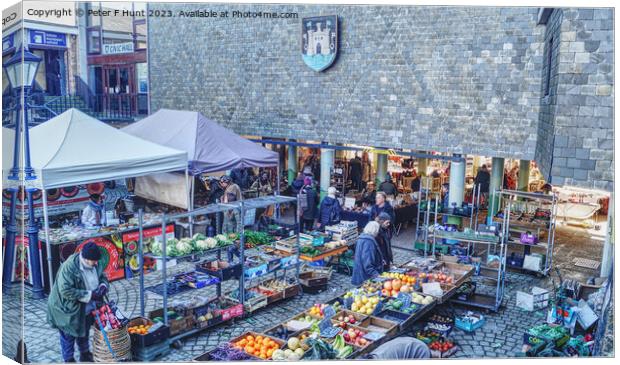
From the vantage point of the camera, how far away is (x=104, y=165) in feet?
40.4

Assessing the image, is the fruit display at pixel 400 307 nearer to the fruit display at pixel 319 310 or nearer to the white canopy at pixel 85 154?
the fruit display at pixel 319 310

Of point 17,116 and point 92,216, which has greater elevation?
point 17,116

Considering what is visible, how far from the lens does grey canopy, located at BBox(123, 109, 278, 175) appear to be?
14.8 metres

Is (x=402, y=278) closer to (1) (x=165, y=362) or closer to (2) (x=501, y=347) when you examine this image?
(2) (x=501, y=347)

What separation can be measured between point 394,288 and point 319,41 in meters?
8.43

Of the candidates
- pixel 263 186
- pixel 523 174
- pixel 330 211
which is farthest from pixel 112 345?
pixel 523 174

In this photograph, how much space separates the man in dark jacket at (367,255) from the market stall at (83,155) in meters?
4.91

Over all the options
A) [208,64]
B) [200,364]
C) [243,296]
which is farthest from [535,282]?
[208,64]

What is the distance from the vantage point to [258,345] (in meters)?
8.20

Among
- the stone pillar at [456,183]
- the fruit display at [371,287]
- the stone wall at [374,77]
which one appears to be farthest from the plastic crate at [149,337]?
the stone pillar at [456,183]

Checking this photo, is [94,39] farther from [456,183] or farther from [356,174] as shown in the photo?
[356,174]

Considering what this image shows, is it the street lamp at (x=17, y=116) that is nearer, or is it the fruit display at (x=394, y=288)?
the street lamp at (x=17, y=116)

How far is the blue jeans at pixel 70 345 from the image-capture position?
8.46m

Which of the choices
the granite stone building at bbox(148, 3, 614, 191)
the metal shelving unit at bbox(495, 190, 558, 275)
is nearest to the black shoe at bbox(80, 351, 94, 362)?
the granite stone building at bbox(148, 3, 614, 191)
